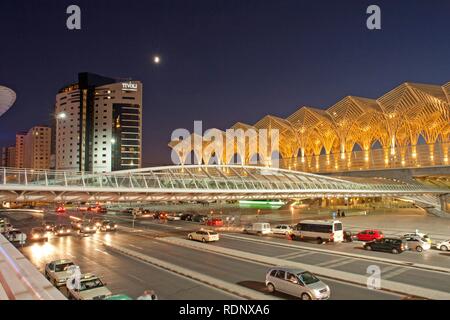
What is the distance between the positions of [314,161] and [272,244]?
246 feet

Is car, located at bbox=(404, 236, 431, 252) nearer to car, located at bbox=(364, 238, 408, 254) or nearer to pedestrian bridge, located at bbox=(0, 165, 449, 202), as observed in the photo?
car, located at bbox=(364, 238, 408, 254)

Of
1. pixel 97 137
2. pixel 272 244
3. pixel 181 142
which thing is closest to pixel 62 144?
pixel 97 137

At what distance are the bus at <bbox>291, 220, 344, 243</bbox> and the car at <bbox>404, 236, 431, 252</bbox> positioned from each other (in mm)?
5978

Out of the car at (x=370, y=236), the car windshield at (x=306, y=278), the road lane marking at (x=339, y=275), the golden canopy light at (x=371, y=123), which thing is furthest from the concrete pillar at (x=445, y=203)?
the car windshield at (x=306, y=278)

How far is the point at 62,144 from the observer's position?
13625 centimetres

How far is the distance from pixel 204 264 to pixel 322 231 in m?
14.9

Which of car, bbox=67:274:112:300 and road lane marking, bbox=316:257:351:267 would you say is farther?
road lane marking, bbox=316:257:351:267

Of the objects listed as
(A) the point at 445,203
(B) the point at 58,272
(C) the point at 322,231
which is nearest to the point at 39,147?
(A) the point at 445,203

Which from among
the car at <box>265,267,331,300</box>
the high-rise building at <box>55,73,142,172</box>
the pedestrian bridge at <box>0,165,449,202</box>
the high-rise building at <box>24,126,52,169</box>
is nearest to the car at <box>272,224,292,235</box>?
the pedestrian bridge at <box>0,165,449,202</box>

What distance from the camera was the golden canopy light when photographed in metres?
72.8

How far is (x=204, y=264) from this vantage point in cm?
2292

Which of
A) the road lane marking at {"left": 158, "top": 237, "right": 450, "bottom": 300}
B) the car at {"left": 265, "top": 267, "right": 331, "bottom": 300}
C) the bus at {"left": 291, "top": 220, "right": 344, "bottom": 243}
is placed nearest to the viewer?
the car at {"left": 265, "top": 267, "right": 331, "bottom": 300}

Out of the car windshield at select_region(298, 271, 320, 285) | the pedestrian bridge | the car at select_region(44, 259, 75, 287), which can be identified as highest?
the pedestrian bridge
